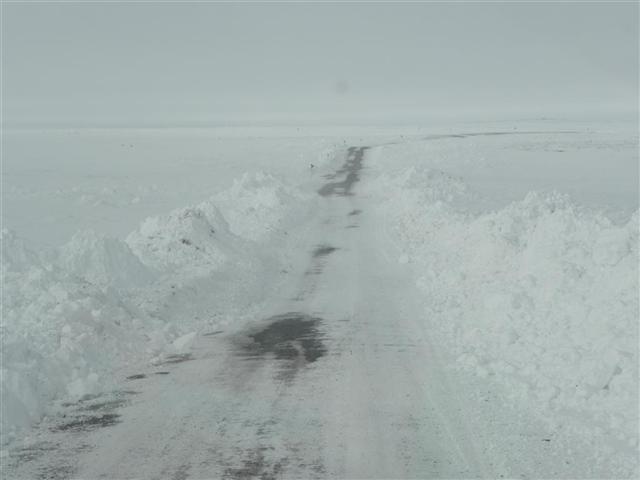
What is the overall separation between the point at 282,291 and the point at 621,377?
8.22 metres

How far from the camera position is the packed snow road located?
6535mm

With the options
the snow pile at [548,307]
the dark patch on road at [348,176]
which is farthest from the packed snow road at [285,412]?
the dark patch on road at [348,176]

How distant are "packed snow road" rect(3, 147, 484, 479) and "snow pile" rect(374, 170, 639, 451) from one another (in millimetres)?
1011

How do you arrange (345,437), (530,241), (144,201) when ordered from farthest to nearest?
(144,201) < (530,241) < (345,437)

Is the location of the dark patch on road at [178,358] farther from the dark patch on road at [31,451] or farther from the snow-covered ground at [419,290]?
the dark patch on road at [31,451]

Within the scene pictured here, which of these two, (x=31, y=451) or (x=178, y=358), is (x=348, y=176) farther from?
(x=31, y=451)

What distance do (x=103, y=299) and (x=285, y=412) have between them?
471 cm

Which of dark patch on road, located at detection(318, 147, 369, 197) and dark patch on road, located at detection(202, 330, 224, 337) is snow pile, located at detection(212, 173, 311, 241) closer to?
dark patch on road, located at detection(318, 147, 369, 197)

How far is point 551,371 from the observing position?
8883 mm

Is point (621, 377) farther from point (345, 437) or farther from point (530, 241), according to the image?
point (530, 241)

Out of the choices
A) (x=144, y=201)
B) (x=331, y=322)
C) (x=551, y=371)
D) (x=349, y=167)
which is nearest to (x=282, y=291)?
(x=331, y=322)

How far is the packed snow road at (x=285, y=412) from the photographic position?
6.54 m

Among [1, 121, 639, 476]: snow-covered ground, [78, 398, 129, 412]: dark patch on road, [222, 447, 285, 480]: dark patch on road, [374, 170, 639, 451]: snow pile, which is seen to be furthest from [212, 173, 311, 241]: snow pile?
[222, 447, 285, 480]: dark patch on road

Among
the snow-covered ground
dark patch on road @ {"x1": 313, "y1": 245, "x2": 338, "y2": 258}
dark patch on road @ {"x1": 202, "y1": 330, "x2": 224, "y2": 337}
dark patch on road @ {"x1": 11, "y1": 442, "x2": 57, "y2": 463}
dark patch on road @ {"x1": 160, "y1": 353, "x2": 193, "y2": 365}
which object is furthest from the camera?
dark patch on road @ {"x1": 313, "y1": 245, "x2": 338, "y2": 258}
